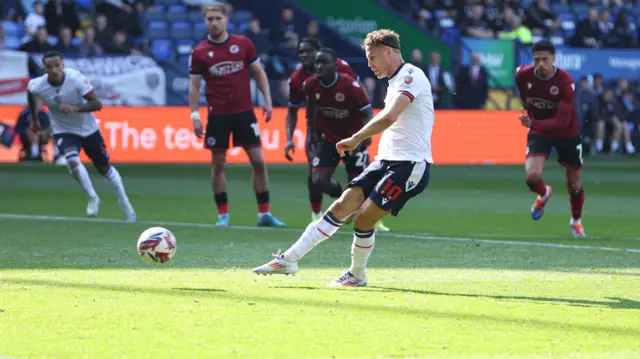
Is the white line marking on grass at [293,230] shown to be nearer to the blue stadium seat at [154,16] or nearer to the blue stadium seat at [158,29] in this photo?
the blue stadium seat at [158,29]

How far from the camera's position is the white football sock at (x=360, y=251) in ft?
28.0

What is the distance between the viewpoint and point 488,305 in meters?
7.57

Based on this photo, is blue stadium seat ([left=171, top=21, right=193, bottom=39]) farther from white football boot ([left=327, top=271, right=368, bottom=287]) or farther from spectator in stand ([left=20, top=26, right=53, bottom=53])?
white football boot ([left=327, top=271, right=368, bottom=287])

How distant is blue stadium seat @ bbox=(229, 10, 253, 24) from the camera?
31.5m

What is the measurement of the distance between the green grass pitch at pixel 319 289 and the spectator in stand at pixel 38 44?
35.7 ft

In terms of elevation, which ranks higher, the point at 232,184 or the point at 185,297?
the point at 185,297

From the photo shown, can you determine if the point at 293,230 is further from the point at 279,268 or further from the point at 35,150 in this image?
the point at 35,150

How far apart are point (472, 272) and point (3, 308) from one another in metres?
3.76

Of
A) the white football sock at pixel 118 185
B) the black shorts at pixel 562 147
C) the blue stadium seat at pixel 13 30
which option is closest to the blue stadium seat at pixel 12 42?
the blue stadium seat at pixel 13 30

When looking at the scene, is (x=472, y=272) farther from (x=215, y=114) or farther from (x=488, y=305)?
(x=215, y=114)

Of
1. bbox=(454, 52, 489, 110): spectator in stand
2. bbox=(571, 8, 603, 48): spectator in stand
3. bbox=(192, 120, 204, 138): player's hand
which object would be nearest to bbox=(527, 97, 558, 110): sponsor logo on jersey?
bbox=(192, 120, 204, 138): player's hand

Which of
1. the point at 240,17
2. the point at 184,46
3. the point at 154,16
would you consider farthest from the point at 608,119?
the point at 154,16

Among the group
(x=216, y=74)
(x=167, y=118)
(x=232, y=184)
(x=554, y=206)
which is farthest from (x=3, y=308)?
(x=167, y=118)

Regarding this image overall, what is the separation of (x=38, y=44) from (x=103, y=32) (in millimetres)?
1832
